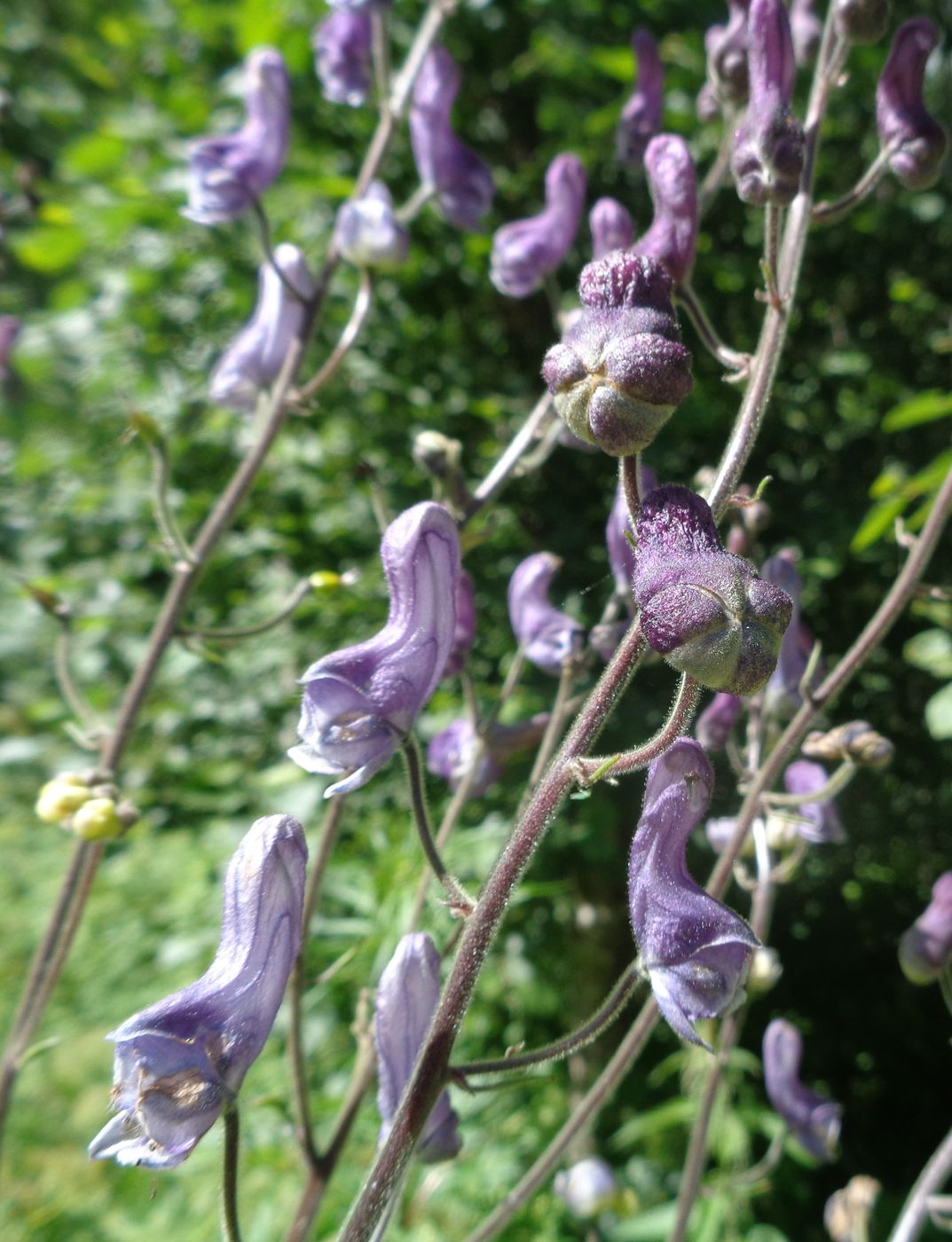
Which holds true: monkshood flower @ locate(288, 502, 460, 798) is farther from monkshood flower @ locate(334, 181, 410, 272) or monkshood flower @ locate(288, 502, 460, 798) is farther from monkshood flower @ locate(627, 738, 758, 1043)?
monkshood flower @ locate(334, 181, 410, 272)

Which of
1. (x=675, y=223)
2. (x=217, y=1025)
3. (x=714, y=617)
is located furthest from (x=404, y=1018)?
(x=675, y=223)

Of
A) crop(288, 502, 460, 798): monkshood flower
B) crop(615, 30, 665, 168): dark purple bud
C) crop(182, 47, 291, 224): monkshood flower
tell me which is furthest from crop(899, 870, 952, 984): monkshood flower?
crop(182, 47, 291, 224): monkshood flower

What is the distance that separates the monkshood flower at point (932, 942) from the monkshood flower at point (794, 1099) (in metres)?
0.27

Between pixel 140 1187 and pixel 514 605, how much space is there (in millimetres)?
1548

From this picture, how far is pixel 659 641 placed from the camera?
0.48 m

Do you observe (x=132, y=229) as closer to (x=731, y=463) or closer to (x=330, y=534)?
(x=330, y=534)

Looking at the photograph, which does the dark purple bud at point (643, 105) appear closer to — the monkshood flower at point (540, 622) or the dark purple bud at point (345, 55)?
the dark purple bud at point (345, 55)

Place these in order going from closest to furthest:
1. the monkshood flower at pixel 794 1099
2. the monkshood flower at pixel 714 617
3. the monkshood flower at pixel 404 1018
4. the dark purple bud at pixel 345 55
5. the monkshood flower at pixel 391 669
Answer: the monkshood flower at pixel 714 617, the monkshood flower at pixel 391 669, the monkshood flower at pixel 404 1018, the monkshood flower at pixel 794 1099, the dark purple bud at pixel 345 55

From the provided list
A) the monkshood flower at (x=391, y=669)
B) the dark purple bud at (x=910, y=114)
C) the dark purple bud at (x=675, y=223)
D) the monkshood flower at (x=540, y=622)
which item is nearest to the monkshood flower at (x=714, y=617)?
the monkshood flower at (x=391, y=669)

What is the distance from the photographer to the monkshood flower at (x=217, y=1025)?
0.51 metres

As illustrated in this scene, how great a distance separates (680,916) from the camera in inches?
21.8

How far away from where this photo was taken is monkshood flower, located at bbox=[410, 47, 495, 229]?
1.35 meters

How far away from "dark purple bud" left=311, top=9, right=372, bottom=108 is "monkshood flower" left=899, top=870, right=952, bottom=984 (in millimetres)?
1288

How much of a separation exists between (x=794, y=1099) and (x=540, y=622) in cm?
77
